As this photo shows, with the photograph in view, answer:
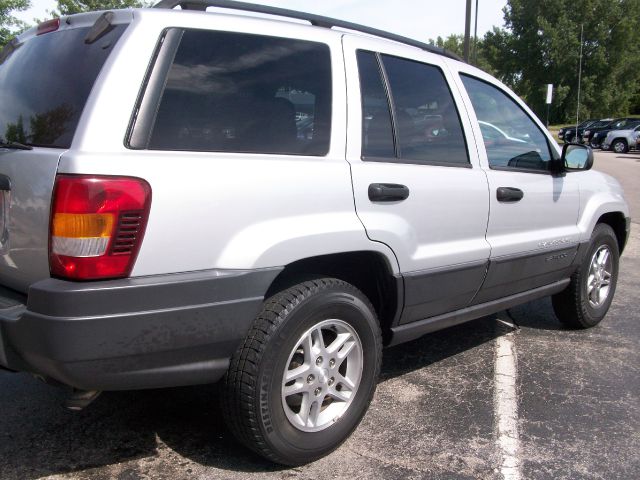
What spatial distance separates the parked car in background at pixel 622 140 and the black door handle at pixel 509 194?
28757mm

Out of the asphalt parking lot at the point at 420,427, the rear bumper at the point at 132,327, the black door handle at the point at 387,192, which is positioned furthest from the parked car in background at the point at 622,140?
the rear bumper at the point at 132,327

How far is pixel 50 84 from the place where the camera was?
253 centimetres

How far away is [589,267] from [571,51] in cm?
5021

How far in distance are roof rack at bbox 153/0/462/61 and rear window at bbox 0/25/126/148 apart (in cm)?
35

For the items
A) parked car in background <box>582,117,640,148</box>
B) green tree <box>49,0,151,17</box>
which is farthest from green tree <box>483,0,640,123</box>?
green tree <box>49,0,151,17</box>

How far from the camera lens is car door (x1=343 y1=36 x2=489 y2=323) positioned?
2887 mm

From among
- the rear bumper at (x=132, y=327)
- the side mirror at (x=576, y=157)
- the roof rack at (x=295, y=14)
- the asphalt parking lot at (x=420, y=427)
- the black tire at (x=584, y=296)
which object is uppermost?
the roof rack at (x=295, y=14)

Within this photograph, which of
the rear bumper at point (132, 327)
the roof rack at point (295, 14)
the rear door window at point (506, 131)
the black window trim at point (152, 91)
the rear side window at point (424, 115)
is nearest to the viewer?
the rear bumper at point (132, 327)

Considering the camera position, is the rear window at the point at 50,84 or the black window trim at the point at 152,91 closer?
the black window trim at the point at 152,91

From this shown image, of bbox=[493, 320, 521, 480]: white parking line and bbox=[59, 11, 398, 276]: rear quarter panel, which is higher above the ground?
bbox=[59, 11, 398, 276]: rear quarter panel

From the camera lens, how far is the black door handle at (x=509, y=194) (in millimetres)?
3575

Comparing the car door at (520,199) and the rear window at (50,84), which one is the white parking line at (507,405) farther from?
the rear window at (50,84)

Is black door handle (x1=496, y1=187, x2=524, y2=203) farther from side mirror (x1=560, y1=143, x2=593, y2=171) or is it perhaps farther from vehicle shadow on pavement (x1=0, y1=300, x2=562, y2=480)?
vehicle shadow on pavement (x1=0, y1=300, x2=562, y2=480)

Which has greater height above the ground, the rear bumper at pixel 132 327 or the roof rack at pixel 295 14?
the roof rack at pixel 295 14
